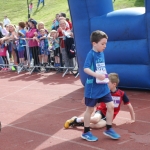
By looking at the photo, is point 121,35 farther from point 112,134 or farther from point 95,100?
point 112,134

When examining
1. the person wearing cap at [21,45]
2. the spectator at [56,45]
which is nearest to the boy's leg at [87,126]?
the spectator at [56,45]

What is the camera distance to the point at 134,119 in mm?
6098

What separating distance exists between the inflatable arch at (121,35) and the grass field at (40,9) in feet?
58.7

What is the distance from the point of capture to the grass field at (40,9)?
93.1 ft

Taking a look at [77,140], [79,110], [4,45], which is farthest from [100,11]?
[4,45]

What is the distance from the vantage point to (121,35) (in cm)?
834

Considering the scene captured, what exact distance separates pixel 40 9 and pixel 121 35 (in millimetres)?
27754

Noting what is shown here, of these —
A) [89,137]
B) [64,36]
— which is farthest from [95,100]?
[64,36]

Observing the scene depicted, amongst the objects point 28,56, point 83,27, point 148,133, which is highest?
point 83,27

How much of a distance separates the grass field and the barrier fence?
13.7 meters

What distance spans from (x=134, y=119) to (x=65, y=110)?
1702 millimetres

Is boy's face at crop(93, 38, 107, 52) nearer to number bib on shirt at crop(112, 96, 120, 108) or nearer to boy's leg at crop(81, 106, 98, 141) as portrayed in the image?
boy's leg at crop(81, 106, 98, 141)

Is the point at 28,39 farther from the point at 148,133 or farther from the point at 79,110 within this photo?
the point at 148,133

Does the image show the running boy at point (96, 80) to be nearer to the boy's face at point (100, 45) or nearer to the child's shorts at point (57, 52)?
the boy's face at point (100, 45)
